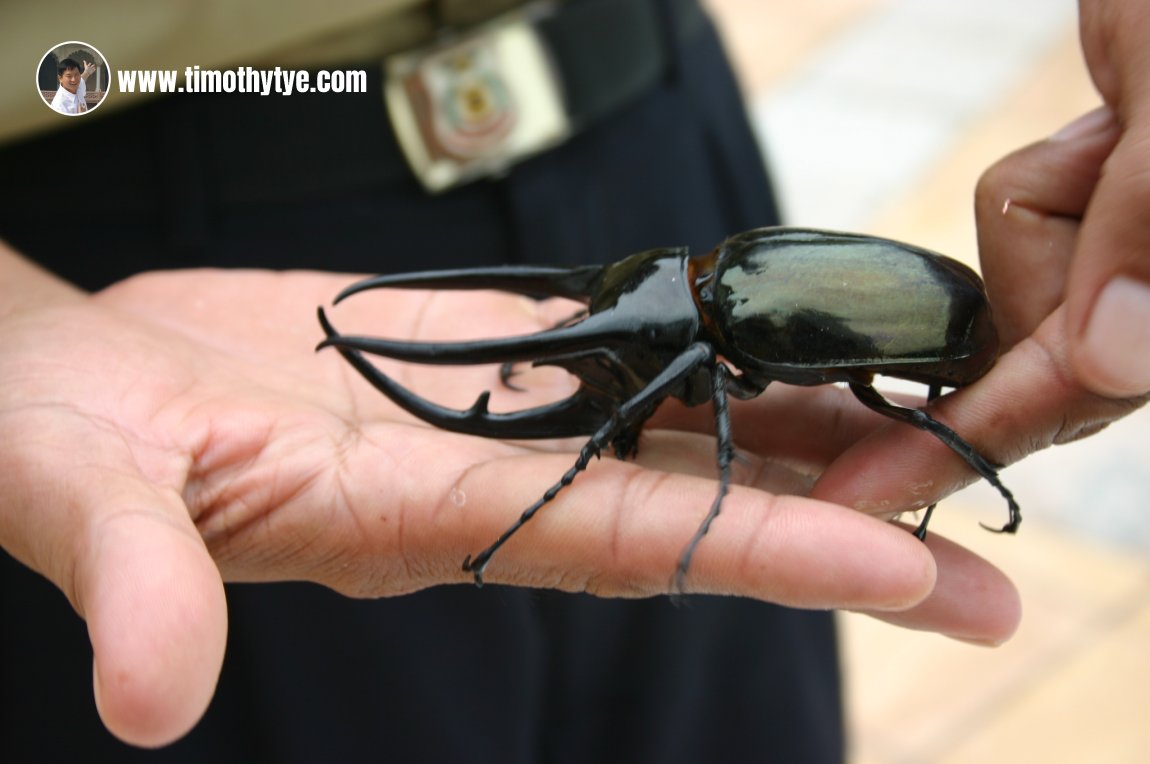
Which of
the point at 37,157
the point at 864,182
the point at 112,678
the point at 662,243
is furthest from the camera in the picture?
the point at 864,182

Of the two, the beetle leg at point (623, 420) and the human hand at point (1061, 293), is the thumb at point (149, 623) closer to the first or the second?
the beetle leg at point (623, 420)

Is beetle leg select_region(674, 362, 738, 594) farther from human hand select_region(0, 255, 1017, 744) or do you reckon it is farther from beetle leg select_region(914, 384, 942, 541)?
beetle leg select_region(914, 384, 942, 541)

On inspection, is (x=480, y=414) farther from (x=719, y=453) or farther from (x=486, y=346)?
(x=719, y=453)

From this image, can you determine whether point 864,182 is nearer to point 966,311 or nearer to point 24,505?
point 966,311

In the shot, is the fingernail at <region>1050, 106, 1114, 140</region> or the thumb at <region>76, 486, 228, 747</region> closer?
the thumb at <region>76, 486, 228, 747</region>

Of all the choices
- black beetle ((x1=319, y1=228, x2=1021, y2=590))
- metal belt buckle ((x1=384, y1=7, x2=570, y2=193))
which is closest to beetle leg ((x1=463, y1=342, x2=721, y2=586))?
black beetle ((x1=319, y1=228, x2=1021, y2=590))

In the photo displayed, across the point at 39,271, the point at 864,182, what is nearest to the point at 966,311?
the point at 39,271

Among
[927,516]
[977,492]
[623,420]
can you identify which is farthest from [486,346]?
[977,492]
